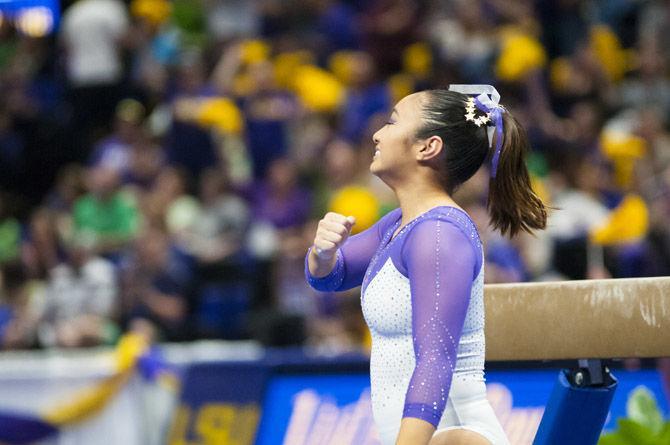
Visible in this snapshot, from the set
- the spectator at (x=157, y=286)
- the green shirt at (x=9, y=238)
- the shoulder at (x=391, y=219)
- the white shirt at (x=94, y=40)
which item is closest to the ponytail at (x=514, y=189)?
the shoulder at (x=391, y=219)

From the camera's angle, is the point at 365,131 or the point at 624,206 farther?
the point at 365,131

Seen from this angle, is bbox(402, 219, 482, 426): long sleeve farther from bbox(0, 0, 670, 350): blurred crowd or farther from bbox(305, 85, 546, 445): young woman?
bbox(0, 0, 670, 350): blurred crowd

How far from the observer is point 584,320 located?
9.27 ft

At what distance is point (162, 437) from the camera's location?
6230 mm

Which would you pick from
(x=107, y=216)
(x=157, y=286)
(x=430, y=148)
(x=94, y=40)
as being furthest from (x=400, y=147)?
(x=94, y=40)

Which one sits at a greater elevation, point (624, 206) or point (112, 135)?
point (624, 206)

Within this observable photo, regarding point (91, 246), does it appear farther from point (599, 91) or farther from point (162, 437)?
point (599, 91)

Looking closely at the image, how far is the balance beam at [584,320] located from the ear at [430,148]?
21.3 inches

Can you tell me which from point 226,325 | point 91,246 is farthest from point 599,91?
point 91,246

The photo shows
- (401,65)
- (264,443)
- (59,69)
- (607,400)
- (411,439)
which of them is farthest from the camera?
(59,69)

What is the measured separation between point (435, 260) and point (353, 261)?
0.47m

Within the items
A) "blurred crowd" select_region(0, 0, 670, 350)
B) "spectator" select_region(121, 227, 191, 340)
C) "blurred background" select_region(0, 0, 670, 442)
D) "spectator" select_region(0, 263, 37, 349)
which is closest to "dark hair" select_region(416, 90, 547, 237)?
"blurred background" select_region(0, 0, 670, 442)

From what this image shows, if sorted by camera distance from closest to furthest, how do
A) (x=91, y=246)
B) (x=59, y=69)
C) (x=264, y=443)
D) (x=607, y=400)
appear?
1. (x=607, y=400)
2. (x=264, y=443)
3. (x=91, y=246)
4. (x=59, y=69)

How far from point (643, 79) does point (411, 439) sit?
21.2ft
